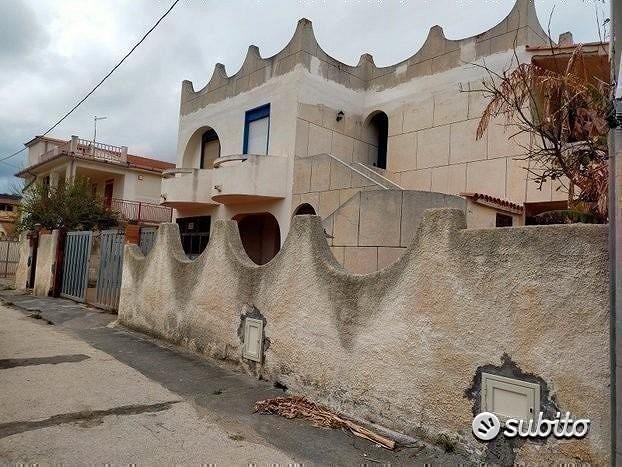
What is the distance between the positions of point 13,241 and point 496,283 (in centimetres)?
2571

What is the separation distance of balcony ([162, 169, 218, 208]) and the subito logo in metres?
12.3

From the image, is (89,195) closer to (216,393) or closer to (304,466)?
(216,393)

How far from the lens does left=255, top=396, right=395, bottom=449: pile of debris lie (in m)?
4.28

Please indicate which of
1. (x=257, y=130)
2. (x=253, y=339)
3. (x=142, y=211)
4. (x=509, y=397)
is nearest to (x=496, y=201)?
(x=253, y=339)

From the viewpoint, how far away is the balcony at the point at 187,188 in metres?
15.3

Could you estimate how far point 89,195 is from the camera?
1883cm

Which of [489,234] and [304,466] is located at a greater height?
[489,234]

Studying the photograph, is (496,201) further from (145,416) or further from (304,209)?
(145,416)

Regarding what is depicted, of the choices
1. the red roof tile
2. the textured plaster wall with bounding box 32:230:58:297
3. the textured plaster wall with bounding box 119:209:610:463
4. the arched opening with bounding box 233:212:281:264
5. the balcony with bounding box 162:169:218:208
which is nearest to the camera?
the textured plaster wall with bounding box 119:209:610:463

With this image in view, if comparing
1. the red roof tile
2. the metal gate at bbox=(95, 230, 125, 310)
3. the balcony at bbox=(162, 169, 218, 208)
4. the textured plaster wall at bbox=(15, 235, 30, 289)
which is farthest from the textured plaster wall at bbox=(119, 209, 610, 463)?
the textured plaster wall at bbox=(15, 235, 30, 289)

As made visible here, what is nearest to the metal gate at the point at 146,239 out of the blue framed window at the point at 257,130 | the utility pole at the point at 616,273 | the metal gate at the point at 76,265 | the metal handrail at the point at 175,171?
the metal gate at the point at 76,265

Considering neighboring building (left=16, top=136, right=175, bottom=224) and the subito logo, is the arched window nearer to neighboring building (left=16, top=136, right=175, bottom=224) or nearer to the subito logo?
neighboring building (left=16, top=136, right=175, bottom=224)

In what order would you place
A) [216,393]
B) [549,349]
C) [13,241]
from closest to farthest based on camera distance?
[549,349] → [216,393] → [13,241]

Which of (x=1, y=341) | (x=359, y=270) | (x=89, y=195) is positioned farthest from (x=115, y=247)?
(x=89, y=195)
